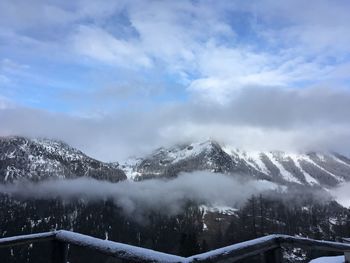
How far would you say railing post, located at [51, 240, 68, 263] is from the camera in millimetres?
5020

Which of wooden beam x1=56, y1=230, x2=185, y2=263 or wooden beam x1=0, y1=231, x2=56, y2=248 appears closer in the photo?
wooden beam x1=56, y1=230, x2=185, y2=263

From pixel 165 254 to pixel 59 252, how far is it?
2169 mm

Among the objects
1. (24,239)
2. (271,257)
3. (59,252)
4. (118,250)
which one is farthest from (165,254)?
(24,239)

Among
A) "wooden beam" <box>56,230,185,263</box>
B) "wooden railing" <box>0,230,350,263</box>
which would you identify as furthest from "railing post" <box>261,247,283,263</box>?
"wooden beam" <box>56,230,185,263</box>

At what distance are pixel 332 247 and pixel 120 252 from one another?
2.89 metres

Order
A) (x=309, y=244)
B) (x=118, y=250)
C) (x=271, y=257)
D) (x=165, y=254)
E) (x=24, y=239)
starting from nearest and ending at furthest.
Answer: (x=165, y=254), (x=118, y=250), (x=271, y=257), (x=309, y=244), (x=24, y=239)

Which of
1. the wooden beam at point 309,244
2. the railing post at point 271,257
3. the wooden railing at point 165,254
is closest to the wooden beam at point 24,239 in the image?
the wooden railing at point 165,254

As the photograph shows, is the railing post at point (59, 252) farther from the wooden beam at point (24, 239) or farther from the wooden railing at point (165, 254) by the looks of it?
the wooden beam at point (24, 239)

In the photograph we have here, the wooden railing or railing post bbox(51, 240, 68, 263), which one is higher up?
the wooden railing

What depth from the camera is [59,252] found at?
16.8 ft

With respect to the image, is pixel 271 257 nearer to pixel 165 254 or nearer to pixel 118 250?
pixel 165 254

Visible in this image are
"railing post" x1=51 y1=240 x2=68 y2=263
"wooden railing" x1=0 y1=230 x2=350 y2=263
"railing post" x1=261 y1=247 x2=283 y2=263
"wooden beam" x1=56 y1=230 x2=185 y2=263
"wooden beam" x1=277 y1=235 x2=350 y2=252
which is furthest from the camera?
"railing post" x1=51 y1=240 x2=68 y2=263

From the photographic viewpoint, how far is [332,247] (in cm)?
536

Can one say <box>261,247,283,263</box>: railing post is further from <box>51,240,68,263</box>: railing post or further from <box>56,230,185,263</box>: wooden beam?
<box>51,240,68,263</box>: railing post
